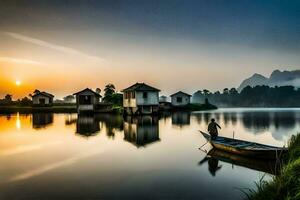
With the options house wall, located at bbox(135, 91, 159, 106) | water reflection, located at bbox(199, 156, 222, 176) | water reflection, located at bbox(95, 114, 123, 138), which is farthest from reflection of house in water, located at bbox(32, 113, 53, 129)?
water reflection, located at bbox(199, 156, 222, 176)

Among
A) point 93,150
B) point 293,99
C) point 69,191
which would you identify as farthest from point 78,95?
point 293,99

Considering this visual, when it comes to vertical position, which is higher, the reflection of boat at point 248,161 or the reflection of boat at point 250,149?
the reflection of boat at point 250,149

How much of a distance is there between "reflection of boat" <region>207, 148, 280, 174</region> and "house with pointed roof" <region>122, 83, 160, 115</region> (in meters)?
36.9

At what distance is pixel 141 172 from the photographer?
1372 centimetres

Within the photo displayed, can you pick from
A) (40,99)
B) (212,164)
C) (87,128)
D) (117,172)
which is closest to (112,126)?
(87,128)

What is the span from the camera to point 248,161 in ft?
50.2

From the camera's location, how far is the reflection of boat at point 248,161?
13.9m

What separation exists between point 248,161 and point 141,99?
130 feet

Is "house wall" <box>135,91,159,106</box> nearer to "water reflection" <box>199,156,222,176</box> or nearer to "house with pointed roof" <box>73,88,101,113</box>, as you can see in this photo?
"house with pointed roof" <box>73,88,101,113</box>

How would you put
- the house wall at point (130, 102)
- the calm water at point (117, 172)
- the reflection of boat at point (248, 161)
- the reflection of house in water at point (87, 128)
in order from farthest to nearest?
the house wall at point (130, 102) → the reflection of house in water at point (87, 128) → the reflection of boat at point (248, 161) → the calm water at point (117, 172)

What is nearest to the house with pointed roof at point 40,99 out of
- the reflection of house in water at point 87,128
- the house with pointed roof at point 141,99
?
the house with pointed roof at point 141,99

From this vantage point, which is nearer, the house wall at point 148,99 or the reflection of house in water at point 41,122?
the reflection of house in water at point 41,122

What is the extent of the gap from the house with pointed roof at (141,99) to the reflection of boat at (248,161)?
36946 millimetres

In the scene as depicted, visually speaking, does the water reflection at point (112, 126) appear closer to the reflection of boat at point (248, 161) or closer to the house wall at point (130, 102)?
the house wall at point (130, 102)
